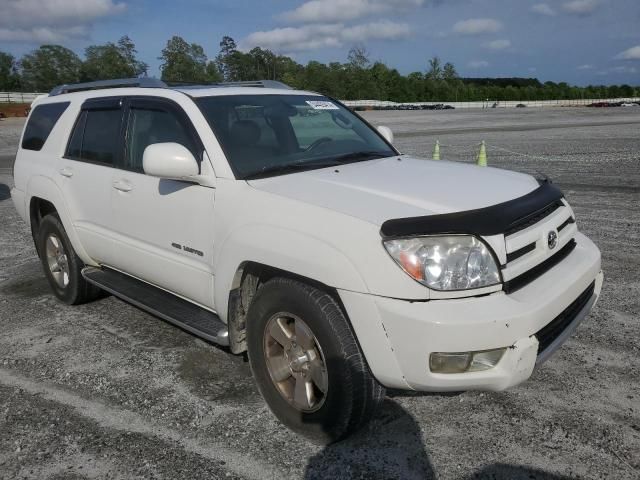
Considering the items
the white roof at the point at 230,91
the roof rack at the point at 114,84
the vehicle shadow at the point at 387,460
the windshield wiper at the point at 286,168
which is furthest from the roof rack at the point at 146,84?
the vehicle shadow at the point at 387,460

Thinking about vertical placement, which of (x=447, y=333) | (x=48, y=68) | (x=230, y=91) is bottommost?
(x=447, y=333)

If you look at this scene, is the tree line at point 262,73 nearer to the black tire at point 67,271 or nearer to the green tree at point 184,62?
the green tree at point 184,62

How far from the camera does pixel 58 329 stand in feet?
15.4

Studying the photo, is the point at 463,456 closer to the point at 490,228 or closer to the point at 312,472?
the point at 312,472

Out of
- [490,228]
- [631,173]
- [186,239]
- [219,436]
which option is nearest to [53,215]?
[186,239]

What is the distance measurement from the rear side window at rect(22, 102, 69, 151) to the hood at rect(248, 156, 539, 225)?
114 inches

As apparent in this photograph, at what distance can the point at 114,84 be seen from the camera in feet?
15.5

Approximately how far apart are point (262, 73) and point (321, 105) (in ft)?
406

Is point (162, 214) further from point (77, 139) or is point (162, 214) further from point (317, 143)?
point (77, 139)

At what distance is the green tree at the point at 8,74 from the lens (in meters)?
98.6

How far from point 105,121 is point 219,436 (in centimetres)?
274

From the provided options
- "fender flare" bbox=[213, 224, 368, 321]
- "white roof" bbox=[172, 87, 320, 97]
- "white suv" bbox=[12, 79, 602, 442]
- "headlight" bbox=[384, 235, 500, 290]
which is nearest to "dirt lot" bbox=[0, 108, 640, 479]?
"white suv" bbox=[12, 79, 602, 442]

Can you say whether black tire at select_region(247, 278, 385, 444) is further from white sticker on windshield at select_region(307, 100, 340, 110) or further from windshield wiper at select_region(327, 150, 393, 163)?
white sticker on windshield at select_region(307, 100, 340, 110)

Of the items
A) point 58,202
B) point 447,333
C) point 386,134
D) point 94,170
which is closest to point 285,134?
point 386,134
